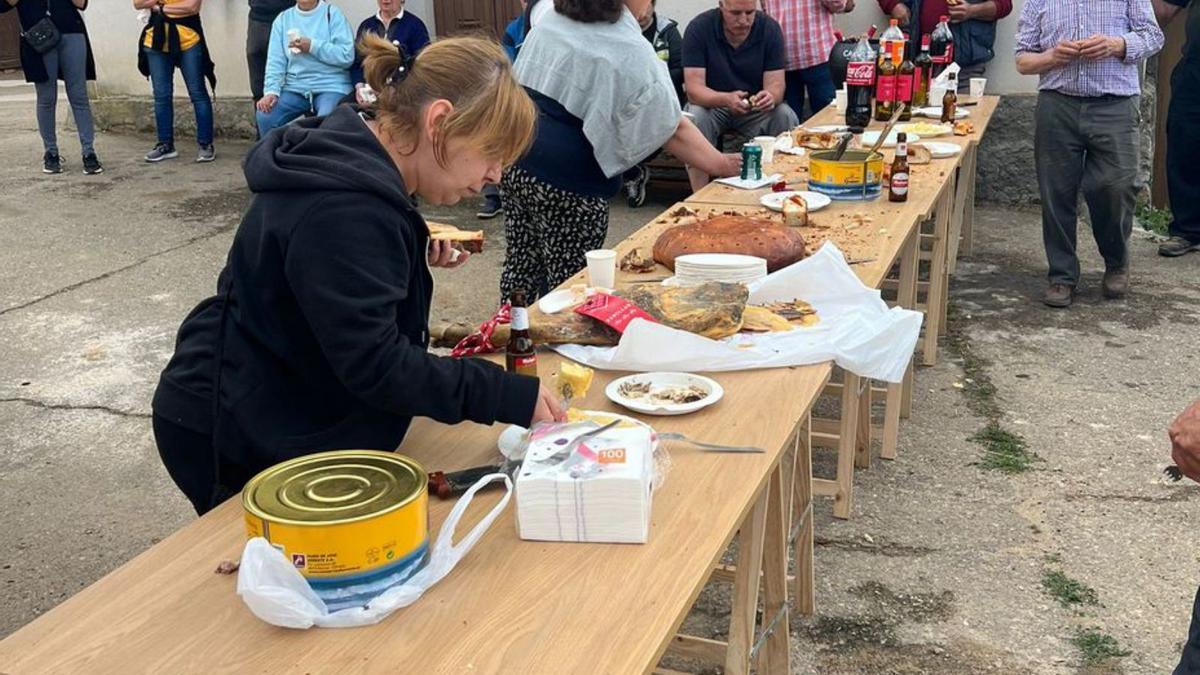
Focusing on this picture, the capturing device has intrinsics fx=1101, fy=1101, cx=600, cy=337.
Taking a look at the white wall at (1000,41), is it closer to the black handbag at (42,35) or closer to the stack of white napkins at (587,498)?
the black handbag at (42,35)

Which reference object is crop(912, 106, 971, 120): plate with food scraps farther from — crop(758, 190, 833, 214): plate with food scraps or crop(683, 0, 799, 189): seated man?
crop(758, 190, 833, 214): plate with food scraps

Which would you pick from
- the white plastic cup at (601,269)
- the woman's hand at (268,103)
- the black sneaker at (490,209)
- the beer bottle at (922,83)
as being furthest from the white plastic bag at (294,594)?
the woman's hand at (268,103)

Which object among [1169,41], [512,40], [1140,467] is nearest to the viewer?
[1140,467]

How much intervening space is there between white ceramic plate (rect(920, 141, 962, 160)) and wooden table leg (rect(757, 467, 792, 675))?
9.10 ft

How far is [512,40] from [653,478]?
6154 millimetres

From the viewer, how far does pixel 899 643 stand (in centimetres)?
307

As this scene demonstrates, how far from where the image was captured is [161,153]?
10195mm

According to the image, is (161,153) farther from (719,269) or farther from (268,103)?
(719,269)

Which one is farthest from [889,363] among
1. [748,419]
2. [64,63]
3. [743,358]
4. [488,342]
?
[64,63]

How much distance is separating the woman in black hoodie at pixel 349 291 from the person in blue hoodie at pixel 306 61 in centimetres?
655

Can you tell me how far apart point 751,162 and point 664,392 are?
2.33 metres

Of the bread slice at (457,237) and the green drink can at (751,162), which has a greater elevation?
the bread slice at (457,237)

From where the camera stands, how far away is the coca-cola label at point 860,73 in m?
5.63

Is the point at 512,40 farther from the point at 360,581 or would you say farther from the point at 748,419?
the point at 360,581
